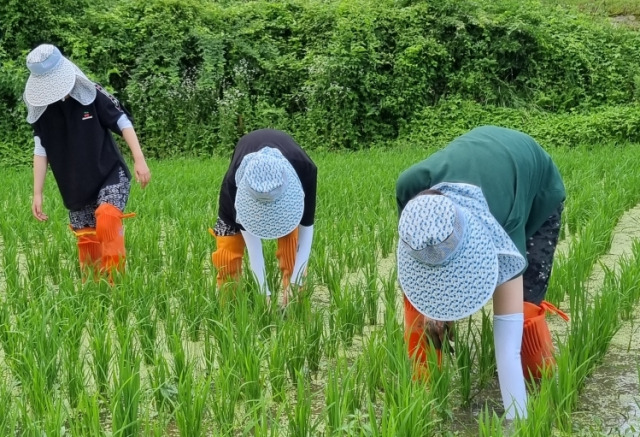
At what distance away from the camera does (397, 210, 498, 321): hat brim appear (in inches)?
68.9

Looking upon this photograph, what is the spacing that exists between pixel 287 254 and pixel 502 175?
1.30 m

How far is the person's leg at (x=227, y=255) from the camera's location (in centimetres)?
307

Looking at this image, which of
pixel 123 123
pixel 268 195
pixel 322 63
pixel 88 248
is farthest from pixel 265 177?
pixel 322 63

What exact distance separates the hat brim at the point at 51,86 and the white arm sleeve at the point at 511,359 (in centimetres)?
215

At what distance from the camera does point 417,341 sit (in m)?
2.31

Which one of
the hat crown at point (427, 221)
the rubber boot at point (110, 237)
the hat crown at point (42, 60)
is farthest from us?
the rubber boot at point (110, 237)

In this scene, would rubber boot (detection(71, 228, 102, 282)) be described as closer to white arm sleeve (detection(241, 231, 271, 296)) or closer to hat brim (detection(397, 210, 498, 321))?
white arm sleeve (detection(241, 231, 271, 296))

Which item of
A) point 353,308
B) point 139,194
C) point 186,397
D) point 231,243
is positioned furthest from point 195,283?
point 139,194

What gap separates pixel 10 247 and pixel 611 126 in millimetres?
7670

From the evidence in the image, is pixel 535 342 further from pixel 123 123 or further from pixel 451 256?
pixel 123 123

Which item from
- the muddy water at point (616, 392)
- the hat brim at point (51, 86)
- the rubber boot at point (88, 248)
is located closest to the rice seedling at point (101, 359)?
the rubber boot at point (88, 248)

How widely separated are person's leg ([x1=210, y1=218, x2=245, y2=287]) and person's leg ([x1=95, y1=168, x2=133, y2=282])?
47cm

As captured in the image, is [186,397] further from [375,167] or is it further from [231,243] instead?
[375,167]

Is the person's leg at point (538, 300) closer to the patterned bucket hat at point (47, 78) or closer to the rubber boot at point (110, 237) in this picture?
the rubber boot at point (110, 237)
